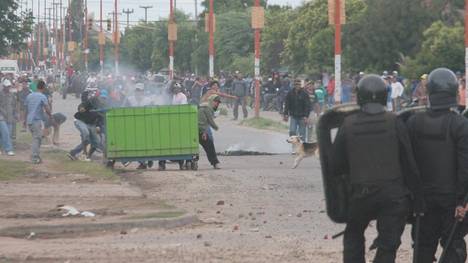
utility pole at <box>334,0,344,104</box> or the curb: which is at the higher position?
utility pole at <box>334,0,344,104</box>

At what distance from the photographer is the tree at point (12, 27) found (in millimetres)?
33438

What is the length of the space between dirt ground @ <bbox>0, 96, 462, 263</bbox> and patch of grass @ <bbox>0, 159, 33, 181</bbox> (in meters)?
0.18

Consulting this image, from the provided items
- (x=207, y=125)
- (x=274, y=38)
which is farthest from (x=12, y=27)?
(x=274, y=38)

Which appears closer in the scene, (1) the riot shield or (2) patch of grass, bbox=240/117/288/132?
(1) the riot shield

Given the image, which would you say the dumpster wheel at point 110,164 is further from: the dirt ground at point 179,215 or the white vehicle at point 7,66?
the white vehicle at point 7,66

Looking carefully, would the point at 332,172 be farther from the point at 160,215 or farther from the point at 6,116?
the point at 6,116

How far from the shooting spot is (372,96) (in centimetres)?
852

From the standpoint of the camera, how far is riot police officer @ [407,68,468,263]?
28.4ft

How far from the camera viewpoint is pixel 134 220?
14.6 meters

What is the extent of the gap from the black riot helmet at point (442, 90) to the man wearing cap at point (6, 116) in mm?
20127

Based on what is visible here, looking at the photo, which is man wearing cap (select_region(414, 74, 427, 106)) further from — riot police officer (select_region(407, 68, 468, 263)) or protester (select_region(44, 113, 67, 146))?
protester (select_region(44, 113, 67, 146))

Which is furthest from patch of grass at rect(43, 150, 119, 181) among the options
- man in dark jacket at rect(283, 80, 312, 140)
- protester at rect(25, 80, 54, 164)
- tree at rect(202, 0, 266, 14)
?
tree at rect(202, 0, 266, 14)

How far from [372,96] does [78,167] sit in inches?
640

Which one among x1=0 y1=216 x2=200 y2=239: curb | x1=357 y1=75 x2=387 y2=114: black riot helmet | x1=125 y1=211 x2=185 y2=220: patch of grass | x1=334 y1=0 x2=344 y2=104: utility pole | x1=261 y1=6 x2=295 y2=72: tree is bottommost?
x1=0 y1=216 x2=200 y2=239: curb
